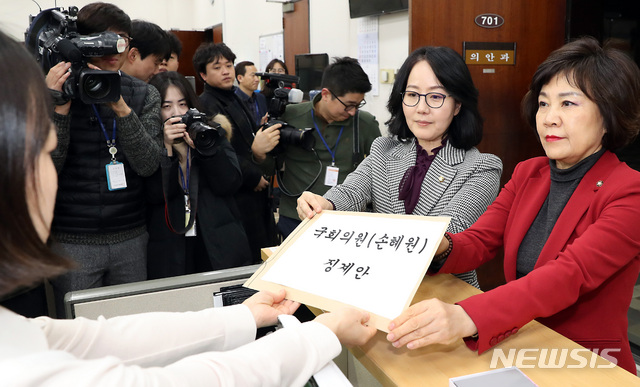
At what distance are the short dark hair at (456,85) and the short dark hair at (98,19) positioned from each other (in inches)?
44.5

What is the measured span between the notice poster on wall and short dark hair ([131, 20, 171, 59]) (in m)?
1.63

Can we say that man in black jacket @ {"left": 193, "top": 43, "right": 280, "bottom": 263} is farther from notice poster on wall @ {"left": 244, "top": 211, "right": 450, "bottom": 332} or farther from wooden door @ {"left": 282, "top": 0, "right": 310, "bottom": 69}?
wooden door @ {"left": 282, "top": 0, "right": 310, "bottom": 69}

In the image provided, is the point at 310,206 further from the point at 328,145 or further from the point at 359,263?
the point at 328,145

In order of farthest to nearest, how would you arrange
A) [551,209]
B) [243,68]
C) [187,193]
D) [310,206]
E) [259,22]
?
[259,22] < [243,68] < [187,193] < [310,206] < [551,209]

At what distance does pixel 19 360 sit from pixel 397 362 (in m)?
0.64

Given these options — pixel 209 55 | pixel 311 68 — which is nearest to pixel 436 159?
Result: pixel 209 55

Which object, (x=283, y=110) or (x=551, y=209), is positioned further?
(x=283, y=110)

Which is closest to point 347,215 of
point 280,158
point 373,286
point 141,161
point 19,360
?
point 373,286

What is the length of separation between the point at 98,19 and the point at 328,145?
3.70 ft

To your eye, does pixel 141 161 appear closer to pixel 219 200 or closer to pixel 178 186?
pixel 178 186

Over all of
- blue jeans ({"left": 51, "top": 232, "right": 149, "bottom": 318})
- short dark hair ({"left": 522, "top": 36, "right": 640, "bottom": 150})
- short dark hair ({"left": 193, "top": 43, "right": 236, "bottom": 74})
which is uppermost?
short dark hair ({"left": 193, "top": 43, "right": 236, "bottom": 74})

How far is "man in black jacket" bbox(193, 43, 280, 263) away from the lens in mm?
2494

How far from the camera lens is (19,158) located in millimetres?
546

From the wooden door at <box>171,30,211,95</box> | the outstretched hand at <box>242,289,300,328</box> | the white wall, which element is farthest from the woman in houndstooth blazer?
the wooden door at <box>171,30,211,95</box>
